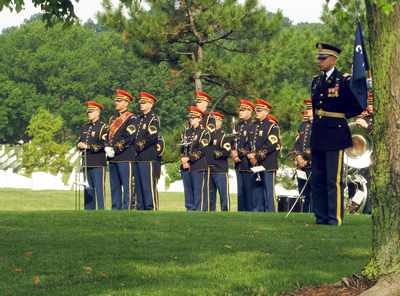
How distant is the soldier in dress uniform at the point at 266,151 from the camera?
1998cm

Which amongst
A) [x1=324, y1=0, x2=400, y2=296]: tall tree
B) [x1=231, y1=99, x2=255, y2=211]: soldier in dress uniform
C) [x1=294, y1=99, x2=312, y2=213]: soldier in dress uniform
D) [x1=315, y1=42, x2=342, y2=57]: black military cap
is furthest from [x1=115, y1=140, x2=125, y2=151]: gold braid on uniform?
[x1=324, y1=0, x2=400, y2=296]: tall tree

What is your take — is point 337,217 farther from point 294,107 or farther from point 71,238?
point 294,107

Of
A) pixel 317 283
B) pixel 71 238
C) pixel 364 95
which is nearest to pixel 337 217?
pixel 364 95

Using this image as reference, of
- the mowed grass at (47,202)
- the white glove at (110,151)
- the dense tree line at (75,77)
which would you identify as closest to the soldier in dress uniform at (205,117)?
the white glove at (110,151)

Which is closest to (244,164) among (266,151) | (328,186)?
(266,151)

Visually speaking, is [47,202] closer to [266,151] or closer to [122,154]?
[122,154]

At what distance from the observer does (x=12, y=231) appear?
12.9m

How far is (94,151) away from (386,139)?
40.2 ft

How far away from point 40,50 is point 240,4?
193 feet

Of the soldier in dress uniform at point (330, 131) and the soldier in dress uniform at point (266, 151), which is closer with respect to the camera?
the soldier in dress uniform at point (330, 131)

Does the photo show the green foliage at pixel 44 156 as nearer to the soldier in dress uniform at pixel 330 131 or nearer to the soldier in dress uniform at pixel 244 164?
the soldier in dress uniform at pixel 244 164

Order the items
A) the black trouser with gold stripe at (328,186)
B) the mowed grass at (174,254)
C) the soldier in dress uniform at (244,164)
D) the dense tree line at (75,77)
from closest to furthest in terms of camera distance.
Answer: the mowed grass at (174,254)
the black trouser with gold stripe at (328,186)
the soldier in dress uniform at (244,164)
the dense tree line at (75,77)

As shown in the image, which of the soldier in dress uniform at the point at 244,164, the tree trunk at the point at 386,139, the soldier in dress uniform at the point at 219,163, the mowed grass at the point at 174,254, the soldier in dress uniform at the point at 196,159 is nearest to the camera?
the tree trunk at the point at 386,139

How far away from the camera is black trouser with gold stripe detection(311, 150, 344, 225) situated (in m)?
13.5
